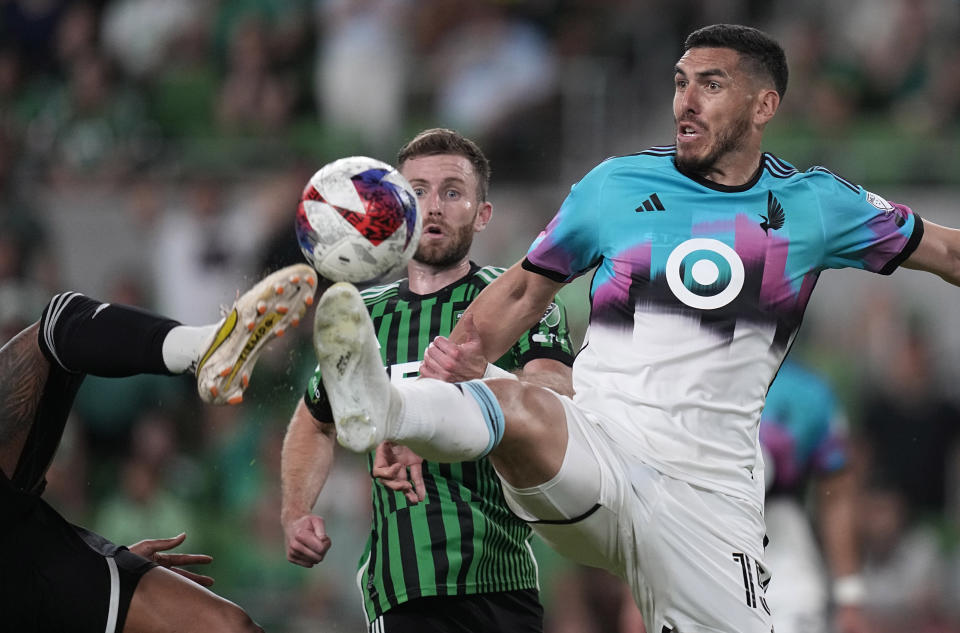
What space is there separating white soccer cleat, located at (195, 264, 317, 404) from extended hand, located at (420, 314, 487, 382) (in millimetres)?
505

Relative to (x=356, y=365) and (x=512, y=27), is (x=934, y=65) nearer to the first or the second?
(x=512, y=27)

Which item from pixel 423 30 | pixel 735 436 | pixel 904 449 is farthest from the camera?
pixel 423 30

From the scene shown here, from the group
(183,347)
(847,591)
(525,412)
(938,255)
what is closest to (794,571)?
(847,591)

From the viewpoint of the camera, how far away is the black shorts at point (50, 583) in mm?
4012

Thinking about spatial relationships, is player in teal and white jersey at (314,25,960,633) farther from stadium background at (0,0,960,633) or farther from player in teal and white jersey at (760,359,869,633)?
stadium background at (0,0,960,633)

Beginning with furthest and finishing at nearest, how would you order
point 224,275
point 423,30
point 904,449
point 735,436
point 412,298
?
1. point 423,30
2. point 224,275
3. point 904,449
4. point 412,298
5. point 735,436

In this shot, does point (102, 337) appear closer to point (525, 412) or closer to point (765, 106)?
point (525, 412)

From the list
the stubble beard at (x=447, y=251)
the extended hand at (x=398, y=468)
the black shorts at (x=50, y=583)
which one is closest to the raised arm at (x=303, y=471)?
the extended hand at (x=398, y=468)

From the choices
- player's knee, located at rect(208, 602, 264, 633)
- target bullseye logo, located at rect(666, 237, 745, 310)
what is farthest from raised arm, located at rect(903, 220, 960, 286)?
player's knee, located at rect(208, 602, 264, 633)

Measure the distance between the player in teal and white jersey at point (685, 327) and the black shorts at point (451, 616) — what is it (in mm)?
382

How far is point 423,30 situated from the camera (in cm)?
1033

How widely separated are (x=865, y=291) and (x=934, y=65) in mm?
1831

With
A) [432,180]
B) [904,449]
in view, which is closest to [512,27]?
[904,449]

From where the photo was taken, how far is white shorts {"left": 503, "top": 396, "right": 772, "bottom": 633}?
3986 mm
